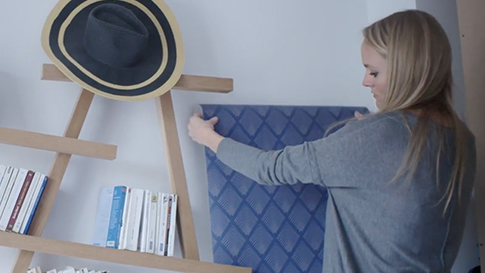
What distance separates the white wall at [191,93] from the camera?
157cm

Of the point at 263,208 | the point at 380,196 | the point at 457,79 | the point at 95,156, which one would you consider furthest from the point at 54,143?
the point at 457,79

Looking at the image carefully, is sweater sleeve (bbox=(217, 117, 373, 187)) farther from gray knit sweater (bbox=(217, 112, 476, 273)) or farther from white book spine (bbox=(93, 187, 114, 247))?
white book spine (bbox=(93, 187, 114, 247))

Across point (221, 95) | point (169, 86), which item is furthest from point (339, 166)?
point (221, 95)

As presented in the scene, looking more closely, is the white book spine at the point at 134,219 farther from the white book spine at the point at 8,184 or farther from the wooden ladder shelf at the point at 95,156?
the white book spine at the point at 8,184

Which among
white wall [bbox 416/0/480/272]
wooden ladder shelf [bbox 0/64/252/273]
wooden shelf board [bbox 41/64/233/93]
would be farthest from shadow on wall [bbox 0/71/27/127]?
white wall [bbox 416/0/480/272]

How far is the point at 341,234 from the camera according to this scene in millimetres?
1259

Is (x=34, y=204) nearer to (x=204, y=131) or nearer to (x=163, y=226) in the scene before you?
(x=163, y=226)

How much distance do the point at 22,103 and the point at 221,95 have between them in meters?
0.68

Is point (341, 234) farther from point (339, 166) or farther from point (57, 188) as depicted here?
point (57, 188)

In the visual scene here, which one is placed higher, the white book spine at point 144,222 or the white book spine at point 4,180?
the white book spine at point 4,180

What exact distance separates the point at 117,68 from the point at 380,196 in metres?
0.87

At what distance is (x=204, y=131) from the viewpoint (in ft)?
5.32

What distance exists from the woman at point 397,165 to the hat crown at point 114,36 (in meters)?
0.56

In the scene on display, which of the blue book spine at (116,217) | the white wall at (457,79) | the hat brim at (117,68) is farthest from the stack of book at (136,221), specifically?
the white wall at (457,79)
